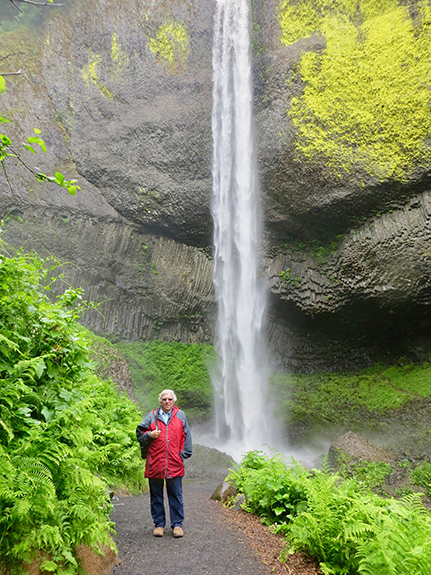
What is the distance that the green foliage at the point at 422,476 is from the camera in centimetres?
907

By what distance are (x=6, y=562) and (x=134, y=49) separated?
20267 mm

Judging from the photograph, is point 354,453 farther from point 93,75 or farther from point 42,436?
point 93,75

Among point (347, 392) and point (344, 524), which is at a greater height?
point (347, 392)

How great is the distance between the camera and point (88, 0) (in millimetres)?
18078

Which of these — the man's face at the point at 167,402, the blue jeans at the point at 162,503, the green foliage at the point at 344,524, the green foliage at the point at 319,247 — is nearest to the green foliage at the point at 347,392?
the green foliage at the point at 319,247

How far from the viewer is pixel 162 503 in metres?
4.02

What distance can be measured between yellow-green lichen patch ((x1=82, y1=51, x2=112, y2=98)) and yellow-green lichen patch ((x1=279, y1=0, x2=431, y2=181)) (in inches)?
342

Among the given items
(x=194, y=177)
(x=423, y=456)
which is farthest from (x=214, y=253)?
(x=423, y=456)

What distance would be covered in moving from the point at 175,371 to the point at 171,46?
48.7 feet

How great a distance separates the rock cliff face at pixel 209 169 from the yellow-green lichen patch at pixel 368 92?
5cm

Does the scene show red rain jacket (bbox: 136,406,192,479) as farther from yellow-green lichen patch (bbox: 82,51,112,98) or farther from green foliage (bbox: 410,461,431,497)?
yellow-green lichen patch (bbox: 82,51,112,98)

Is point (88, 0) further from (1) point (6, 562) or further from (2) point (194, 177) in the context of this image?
(1) point (6, 562)


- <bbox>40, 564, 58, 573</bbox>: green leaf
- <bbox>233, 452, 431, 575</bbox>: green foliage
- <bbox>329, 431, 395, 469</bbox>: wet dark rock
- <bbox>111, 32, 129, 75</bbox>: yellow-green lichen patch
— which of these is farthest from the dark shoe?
<bbox>111, 32, 129, 75</bbox>: yellow-green lichen patch

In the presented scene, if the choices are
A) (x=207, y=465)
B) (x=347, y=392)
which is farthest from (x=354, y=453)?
(x=347, y=392)
